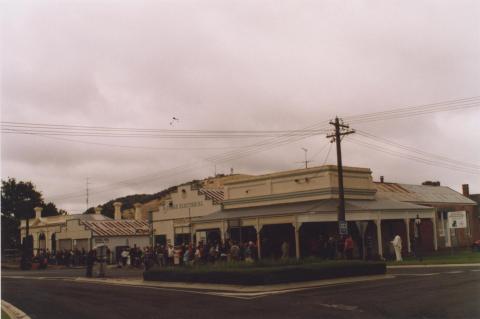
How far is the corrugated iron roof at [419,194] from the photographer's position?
46.3m

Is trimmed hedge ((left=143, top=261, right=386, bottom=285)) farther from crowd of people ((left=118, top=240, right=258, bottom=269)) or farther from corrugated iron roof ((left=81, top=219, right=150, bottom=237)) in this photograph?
corrugated iron roof ((left=81, top=219, right=150, bottom=237))

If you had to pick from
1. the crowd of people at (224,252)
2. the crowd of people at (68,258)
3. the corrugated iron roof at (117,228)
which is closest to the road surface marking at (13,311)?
the crowd of people at (224,252)

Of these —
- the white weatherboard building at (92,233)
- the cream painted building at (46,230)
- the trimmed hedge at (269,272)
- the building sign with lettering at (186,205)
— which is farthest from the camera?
the cream painted building at (46,230)

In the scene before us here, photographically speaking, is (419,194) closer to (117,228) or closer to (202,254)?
(202,254)

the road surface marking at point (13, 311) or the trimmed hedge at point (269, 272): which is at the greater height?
the trimmed hedge at point (269, 272)

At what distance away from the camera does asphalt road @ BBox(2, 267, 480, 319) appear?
12914 millimetres

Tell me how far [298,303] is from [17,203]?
8550cm

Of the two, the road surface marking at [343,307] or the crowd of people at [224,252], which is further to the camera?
the crowd of people at [224,252]

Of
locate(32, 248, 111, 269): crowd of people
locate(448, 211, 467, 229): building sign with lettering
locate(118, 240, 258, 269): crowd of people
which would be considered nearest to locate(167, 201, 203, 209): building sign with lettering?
locate(32, 248, 111, 269): crowd of people

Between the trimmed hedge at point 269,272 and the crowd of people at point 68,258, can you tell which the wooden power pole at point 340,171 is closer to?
the trimmed hedge at point 269,272

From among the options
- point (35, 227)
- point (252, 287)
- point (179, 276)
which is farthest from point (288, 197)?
point (35, 227)

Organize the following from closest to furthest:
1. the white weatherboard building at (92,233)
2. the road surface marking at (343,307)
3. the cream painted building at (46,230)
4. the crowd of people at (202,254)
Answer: the road surface marking at (343,307) < the crowd of people at (202,254) < the white weatherboard building at (92,233) < the cream painted building at (46,230)

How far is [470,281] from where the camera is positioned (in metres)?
18.0

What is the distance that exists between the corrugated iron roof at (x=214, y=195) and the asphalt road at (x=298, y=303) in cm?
2367
